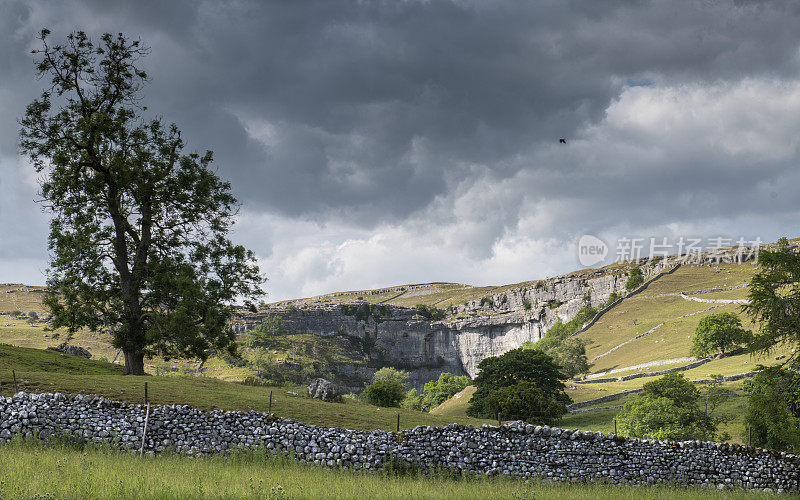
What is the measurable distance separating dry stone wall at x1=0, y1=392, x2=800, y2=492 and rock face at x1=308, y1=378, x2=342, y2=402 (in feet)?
40.3

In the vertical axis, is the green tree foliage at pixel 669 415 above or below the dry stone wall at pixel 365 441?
below

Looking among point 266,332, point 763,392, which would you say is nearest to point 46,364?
point 763,392

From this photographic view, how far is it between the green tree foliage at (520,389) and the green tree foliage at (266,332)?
10758 cm

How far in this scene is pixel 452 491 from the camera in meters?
14.4

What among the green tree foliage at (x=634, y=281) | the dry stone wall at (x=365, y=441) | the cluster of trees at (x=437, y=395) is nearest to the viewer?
the dry stone wall at (x=365, y=441)

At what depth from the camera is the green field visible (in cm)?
1166

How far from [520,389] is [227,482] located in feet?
157

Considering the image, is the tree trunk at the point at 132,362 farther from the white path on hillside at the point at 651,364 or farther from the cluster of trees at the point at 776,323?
the white path on hillside at the point at 651,364

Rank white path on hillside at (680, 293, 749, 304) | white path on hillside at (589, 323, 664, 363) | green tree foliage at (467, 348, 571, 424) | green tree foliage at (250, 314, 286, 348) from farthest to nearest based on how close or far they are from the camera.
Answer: green tree foliage at (250, 314, 286, 348), white path on hillside at (680, 293, 749, 304), white path on hillside at (589, 323, 664, 363), green tree foliage at (467, 348, 571, 424)

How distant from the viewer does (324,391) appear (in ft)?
102

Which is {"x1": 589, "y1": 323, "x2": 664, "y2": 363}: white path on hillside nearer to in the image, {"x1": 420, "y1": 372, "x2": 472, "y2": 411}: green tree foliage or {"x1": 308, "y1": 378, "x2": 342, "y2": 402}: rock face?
{"x1": 420, "y1": 372, "x2": 472, "y2": 411}: green tree foliage

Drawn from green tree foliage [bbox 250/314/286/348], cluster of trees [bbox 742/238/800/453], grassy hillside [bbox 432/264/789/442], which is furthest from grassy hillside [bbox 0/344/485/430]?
green tree foliage [bbox 250/314/286/348]

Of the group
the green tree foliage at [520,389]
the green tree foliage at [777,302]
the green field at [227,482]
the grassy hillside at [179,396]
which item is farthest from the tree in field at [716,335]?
the green field at [227,482]

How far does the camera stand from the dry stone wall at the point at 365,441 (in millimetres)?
17375
